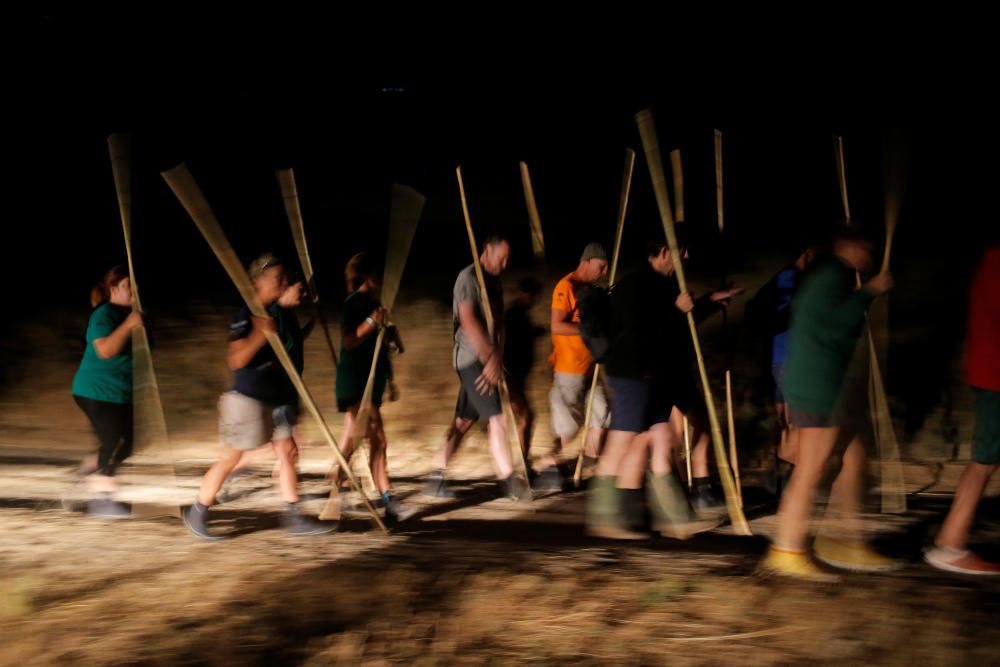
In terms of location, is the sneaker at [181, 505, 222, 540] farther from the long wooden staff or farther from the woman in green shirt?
the woman in green shirt

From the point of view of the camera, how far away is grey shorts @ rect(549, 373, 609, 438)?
20.4 ft

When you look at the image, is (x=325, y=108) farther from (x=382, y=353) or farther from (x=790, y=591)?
(x=790, y=591)

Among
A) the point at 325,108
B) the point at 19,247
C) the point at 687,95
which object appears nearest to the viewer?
the point at 687,95

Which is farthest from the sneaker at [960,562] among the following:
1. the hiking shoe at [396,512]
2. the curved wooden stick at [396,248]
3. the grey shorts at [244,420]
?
the grey shorts at [244,420]

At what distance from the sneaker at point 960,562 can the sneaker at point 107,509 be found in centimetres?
442

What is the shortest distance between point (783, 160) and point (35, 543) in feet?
25.4

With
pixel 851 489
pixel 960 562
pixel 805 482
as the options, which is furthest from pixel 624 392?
pixel 960 562

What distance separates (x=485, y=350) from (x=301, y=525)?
1420 mm

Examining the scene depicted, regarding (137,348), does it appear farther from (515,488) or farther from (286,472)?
(515,488)

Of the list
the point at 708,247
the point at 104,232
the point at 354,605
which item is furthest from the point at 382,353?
the point at 104,232

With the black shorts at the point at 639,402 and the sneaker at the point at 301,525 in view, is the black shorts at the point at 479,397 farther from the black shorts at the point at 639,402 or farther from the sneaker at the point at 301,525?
the sneaker at the point at 301,525

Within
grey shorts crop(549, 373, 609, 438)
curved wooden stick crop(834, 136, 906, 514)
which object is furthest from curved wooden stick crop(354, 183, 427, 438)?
curved wooden stick crop(834, 136, 906, 514)

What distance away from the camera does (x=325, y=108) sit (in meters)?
13.8

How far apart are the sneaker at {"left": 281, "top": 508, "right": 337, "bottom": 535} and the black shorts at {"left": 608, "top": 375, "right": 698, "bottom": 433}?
170 centimetres
